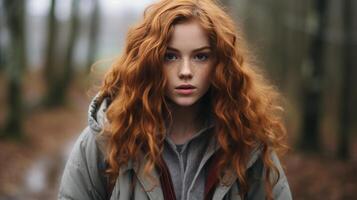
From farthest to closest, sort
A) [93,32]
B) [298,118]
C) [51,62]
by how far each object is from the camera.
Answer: [93,32], [51,62], [298,118]

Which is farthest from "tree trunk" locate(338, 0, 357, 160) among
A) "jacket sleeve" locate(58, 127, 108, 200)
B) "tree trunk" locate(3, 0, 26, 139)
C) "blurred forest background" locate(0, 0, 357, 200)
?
"jacket sleeve" locate(58, 127, 108, 200)

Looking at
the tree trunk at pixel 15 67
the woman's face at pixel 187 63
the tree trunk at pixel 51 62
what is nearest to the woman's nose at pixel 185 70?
the woman's face at pixel 187 63

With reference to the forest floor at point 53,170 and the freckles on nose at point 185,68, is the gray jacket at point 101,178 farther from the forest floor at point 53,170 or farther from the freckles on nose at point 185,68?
the forest floor at point 53,170

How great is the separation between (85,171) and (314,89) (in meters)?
11.4

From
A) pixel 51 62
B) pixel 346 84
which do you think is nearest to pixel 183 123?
pixel 346 84

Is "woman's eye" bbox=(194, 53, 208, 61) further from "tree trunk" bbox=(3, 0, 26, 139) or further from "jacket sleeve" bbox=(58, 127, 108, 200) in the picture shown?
"tree trunk" bbox=(3, 0, 26, 139)

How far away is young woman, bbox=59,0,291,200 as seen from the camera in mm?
3236

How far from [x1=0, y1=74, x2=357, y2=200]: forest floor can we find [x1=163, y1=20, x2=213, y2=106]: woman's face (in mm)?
6588

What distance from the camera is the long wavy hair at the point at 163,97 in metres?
3.24

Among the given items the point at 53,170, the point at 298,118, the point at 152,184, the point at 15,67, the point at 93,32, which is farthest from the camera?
the point at 93,32

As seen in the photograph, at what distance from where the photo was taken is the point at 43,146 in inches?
631

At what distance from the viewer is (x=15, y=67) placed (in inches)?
599

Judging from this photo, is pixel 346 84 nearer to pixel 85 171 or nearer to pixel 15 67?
pixel 15 67

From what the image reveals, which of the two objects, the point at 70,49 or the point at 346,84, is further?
the point at 70,49
